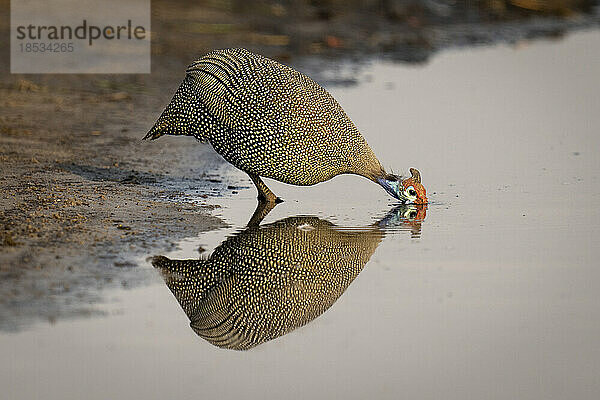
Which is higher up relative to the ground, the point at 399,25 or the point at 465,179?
the point at 399,25

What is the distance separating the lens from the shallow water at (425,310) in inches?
185

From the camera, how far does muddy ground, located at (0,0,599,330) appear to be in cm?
609

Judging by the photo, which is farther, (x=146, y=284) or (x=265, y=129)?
(x=265, y=129)

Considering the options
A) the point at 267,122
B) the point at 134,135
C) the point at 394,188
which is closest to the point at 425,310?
the point at 267,122

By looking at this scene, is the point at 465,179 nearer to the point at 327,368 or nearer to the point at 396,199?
the point at 396,199

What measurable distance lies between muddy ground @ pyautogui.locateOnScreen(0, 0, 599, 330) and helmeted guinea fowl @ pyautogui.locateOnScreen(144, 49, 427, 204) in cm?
49

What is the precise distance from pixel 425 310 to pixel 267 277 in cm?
90

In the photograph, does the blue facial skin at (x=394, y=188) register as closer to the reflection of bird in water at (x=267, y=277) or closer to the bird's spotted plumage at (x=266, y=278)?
the reflection of bird in water at (x=267, y=277)

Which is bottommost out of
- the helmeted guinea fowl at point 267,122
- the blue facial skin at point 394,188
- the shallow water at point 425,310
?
the shallow water at point 425,310

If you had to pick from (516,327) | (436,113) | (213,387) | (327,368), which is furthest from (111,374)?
(436,113)

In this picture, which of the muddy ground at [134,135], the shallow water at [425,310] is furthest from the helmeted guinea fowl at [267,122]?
the muddy ground at [134,135]

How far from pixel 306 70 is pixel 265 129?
218 inches

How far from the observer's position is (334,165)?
7840 mm

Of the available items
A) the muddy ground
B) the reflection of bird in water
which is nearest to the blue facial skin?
the reflection of bird in water
